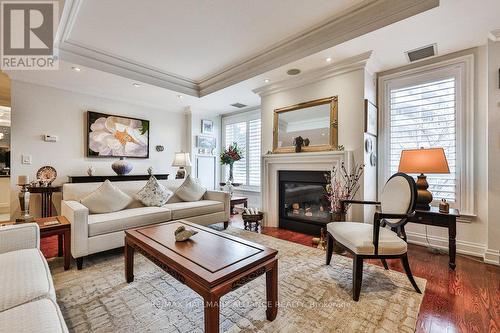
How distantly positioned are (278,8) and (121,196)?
2.96 meters

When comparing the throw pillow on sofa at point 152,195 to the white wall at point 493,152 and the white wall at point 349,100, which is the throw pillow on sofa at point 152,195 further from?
the white wall at point 493,152

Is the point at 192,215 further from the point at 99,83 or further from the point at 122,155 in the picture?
the point at 99,83

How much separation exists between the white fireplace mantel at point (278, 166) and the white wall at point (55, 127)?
276cm

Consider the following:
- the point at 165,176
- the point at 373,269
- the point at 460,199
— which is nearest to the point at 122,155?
the point at 165,176

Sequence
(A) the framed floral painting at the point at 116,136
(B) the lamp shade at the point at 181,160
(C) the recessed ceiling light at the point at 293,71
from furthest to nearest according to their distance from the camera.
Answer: (B) the lamp shade at the point at 181,160 → (A) the framed floral painting at the point at 116,136 → (C) the recessed ceiling light at the point at 293,71

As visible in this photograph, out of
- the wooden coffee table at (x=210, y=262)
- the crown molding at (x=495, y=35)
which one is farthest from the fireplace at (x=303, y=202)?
the crown molding at (x=495, y=35)

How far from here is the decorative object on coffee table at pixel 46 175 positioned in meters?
3.68

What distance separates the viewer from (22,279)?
1235mm

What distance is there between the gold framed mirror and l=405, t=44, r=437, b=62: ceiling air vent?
102cm

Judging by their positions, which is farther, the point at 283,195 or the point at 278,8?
the point at 283,195

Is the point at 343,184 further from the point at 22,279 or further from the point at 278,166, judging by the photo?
the point at 22,279

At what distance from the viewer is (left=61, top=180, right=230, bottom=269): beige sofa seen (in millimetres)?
2342

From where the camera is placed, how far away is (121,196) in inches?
121

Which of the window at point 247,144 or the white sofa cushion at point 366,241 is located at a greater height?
the window at point 247,144
